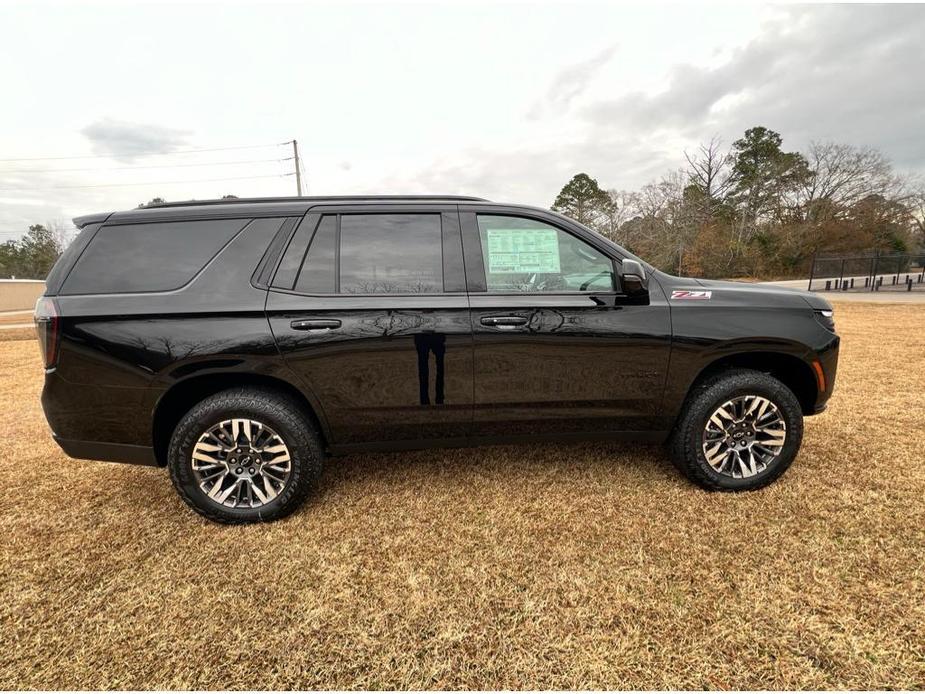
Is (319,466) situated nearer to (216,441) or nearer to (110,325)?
(216,441)

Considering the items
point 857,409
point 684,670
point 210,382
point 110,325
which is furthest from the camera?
point 857,409

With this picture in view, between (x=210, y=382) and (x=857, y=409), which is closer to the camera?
(x=210, y=382)

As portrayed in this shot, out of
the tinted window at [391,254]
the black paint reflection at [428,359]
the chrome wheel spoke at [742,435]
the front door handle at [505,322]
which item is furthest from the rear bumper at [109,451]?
the chrome wheel spoke at [742,435]

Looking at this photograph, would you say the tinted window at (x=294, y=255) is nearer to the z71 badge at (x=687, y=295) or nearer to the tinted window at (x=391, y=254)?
the tinted window at (x=391, y=254)

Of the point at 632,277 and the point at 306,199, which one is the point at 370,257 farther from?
the point at 632,277

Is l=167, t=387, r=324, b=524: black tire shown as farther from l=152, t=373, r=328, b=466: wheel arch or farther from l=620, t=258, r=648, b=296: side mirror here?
l=620, t=258, r=648, b=296: side mirror

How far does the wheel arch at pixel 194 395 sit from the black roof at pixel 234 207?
3.02 ft

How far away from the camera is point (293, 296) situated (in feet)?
7.47

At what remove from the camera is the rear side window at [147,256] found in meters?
2.21

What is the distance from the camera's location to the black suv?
7.30ft

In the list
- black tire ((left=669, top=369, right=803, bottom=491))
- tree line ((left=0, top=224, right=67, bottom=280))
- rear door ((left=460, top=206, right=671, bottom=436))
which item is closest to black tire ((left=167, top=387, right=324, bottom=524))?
rear door ((left=460, top=206, right=671, bottom=436))

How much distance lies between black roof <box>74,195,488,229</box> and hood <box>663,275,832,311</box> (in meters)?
1.34

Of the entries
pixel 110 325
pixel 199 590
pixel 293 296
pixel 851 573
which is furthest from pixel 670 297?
pixel 110 325

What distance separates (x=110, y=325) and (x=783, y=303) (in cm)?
382
